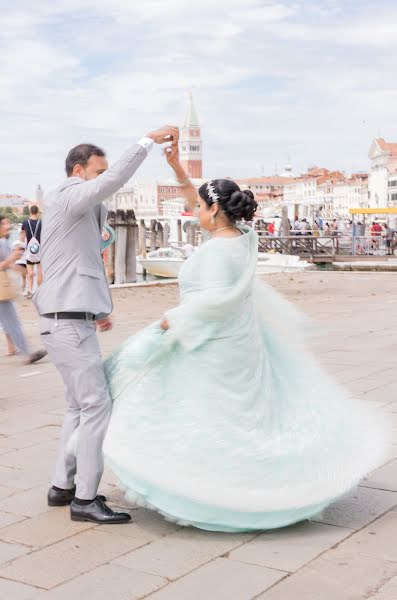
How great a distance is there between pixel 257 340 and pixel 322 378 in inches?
17.4

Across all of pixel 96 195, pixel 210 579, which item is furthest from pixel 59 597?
pixel 96 195

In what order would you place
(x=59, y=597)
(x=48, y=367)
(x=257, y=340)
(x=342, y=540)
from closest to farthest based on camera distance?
1. (x=59, y=597)
2. (x=342, y=540)
3. (x=257, y=340)
4. (x=48, y=367)

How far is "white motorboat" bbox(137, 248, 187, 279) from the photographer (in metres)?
32.2

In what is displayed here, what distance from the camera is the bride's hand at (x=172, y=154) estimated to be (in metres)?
4.25

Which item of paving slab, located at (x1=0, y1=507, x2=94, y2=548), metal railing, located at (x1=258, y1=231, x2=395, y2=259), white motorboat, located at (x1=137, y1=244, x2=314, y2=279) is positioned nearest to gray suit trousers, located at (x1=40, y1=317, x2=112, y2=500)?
paving slab, located at (x1=0, y1=507, x2=94, y2=548)

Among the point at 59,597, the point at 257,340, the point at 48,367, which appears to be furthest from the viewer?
the point at 48,367

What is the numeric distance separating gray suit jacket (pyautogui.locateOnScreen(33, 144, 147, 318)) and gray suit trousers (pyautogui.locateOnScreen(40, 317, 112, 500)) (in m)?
0.10

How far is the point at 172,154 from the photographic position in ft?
14.1

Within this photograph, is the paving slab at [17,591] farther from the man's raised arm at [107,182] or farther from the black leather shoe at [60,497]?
the man's raised arm at [107,182]

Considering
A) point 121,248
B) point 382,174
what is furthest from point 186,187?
point 382,174

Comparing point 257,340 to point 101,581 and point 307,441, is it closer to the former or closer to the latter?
point 307,441

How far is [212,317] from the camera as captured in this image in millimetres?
3908

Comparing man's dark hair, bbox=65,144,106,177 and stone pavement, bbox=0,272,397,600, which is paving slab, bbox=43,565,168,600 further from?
man's dark hair, bbox=65,144,106,177

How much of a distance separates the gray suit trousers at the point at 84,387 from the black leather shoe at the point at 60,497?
0.83 ft
